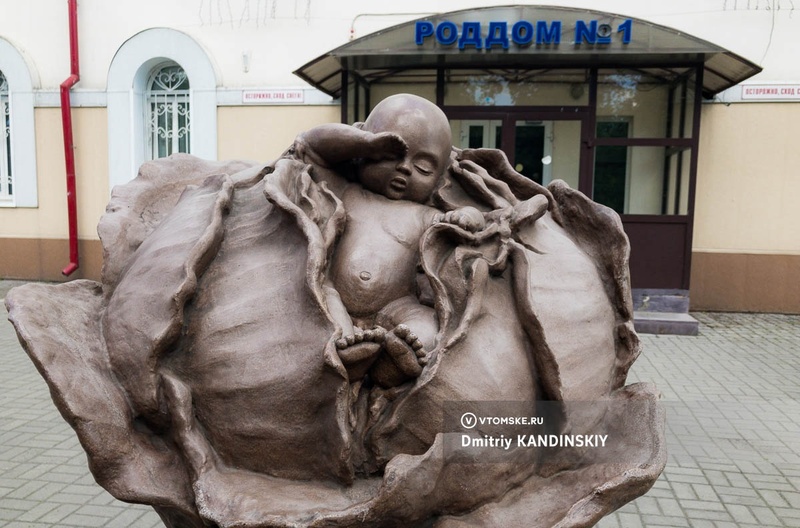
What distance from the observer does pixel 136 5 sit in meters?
A: 8.37

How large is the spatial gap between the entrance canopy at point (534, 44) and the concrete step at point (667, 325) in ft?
8.79

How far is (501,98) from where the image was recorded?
762cm

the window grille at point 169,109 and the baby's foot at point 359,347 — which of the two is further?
the window grille at point 169,109

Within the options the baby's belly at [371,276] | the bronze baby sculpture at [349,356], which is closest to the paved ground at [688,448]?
the bronze baby sculpture at [349,356]

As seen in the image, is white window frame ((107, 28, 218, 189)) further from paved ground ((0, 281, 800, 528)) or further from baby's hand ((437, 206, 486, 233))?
baby's hand ((437, 206, 486, 233))

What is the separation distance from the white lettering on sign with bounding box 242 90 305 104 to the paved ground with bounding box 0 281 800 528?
3787 millimetres

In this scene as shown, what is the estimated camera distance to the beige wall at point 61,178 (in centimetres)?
874

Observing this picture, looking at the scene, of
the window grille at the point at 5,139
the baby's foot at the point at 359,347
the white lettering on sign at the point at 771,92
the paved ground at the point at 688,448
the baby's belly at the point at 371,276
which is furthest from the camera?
the window grille at the point at 5,139

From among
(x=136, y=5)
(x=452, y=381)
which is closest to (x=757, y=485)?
(x=452, y=381)

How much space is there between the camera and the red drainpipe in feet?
27.6

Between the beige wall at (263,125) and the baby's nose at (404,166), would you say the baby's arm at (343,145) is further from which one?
the beige wall at (263,125)

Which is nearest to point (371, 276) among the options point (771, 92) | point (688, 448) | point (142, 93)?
point (688, 448)

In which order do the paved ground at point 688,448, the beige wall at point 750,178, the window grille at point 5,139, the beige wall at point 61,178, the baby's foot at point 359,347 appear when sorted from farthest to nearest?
the window grille at point 5,139, the beige wall at point 61,178, the beige wall at point 750,178, the paved ground at point 688,448, the baby's foot at point 359,347

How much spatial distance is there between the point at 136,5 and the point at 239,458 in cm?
805
